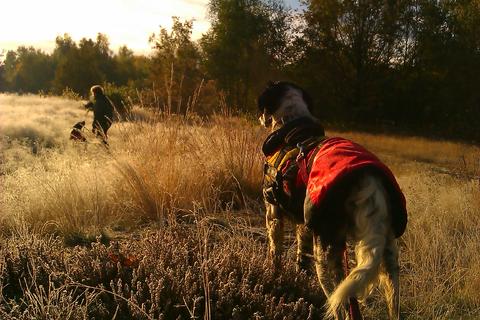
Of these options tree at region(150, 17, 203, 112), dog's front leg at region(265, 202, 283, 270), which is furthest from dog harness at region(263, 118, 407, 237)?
tree at region(150, 17, 203, 112)

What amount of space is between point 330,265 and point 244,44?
85.9 feet

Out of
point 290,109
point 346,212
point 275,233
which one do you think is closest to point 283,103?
point 290,109

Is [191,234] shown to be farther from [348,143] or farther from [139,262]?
[348,143]

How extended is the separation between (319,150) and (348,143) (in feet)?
0.58

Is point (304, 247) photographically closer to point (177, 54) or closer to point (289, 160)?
point (289, 160)

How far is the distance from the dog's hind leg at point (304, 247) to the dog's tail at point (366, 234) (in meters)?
0.80

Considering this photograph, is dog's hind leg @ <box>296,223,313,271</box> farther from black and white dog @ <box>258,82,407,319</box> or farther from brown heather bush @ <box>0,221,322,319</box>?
black and white dog @ <box>258,82,407,319</box>

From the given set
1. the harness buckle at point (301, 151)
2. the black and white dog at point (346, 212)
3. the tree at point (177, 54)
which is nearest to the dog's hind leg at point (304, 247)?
the black and white dog at point (346, 212)

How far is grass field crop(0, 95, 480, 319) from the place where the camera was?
2.89m

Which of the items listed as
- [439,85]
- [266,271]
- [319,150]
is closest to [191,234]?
[266,271]

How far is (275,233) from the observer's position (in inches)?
132

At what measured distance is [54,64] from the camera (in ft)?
195

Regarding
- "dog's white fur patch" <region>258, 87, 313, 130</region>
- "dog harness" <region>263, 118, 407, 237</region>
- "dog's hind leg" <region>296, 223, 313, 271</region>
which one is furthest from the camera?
"dog's white fur patch" <region>258, 87, 313, 130</region>

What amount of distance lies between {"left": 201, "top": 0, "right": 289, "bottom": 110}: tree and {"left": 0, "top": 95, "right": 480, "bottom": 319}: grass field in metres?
19.1
